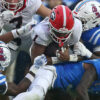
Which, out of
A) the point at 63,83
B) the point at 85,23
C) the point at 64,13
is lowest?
the point at 63,83

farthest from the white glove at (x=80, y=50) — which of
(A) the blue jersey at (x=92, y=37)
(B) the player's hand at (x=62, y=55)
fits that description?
(A) the blue jersey at (x=92, y=37)

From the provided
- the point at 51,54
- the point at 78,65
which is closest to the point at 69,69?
the point at 78,65

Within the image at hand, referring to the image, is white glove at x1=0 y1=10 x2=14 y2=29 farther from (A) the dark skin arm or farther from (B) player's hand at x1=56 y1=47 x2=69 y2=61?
(B) player's hand at x1=56 y1=47 x2=69 y2=61

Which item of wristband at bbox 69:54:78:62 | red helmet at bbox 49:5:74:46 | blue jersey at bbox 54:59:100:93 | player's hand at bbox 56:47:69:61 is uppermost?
red helmet at bbox 49:5:74:46

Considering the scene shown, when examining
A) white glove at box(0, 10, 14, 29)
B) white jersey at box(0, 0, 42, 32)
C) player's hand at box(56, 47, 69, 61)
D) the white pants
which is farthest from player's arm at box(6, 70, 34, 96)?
white jersey at box(0, 0, 42, 32)

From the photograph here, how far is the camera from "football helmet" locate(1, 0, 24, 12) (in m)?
2.69

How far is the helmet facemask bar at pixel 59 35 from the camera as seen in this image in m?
2.39

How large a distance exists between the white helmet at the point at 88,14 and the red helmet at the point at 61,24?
0.38m

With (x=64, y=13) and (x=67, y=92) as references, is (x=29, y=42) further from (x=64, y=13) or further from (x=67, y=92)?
(x=67, y=92)

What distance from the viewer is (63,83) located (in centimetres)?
231

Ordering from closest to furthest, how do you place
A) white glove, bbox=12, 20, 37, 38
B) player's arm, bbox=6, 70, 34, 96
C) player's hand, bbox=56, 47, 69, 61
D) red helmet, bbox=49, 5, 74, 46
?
player's arm, bbox=6, 70, 34, 96 < red helmet, bbox=49, 5, 74, 46 < player's hand, bbox=56, 47, 69, 61 < white glove, bbox=12, 20, 37, 38

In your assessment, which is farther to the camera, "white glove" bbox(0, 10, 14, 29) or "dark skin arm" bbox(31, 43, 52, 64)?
"white glove" bbox(0, 10, 14, 29)

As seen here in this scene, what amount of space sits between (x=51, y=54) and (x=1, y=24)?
1.80ft

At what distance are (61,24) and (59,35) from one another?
0.31 feet
